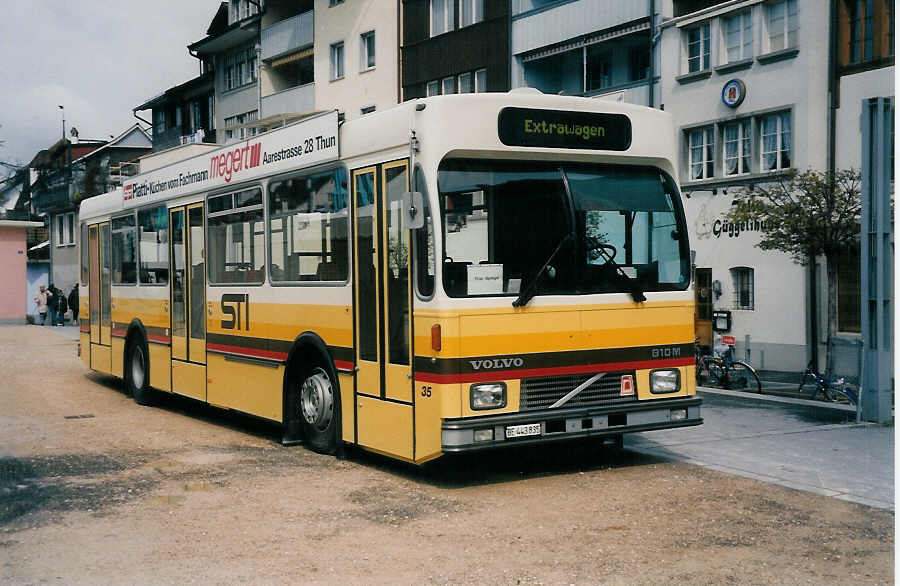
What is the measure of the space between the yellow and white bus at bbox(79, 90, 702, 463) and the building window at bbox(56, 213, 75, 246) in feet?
182

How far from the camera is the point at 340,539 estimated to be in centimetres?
712

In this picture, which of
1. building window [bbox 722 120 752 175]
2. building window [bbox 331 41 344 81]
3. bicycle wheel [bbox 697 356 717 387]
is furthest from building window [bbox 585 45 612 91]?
building window [bbox 331 41 344 81]

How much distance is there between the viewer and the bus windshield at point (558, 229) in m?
8.56

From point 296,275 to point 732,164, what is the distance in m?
16.4

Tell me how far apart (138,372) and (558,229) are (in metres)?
8.74

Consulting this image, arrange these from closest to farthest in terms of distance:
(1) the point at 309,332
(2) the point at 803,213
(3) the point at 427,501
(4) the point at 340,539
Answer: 1. (4) the point at 340,539
2. (3) the point at 427,501
3. (1) the point at 309,332
4. (2) the point at 803,213

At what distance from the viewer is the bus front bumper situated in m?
8.39

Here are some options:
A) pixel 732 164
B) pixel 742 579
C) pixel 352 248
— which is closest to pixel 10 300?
pixel 732 164

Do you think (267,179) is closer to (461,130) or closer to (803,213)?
(461,130)

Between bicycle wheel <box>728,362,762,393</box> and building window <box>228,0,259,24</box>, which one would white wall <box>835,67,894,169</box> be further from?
building window <box>228,0,259,24</box>

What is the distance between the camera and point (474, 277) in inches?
337

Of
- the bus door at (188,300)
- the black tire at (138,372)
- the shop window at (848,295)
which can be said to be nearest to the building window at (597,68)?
the shop window at (848,295)

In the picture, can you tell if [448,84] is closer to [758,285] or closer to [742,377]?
[758,285]

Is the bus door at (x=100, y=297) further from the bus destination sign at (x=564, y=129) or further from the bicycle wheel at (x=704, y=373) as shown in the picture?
the bus destination sign at (x=564, y=129)
